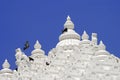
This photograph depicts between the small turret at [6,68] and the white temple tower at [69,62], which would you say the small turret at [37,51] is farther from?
the small turret at [6,68]

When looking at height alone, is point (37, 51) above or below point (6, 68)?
above

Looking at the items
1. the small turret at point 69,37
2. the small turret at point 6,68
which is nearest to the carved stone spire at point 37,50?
the small turret at point 69,37

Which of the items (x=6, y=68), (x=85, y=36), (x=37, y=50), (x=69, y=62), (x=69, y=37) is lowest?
(x=69, y=62)

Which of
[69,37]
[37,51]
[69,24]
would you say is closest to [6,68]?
[37,51]

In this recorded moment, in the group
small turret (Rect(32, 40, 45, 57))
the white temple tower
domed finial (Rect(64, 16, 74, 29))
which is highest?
domed finial (Rect(64, 16, 74, 29))

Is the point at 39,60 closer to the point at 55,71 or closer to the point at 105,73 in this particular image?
the point at 55,71

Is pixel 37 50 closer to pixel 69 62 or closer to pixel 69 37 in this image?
pixel 69 37

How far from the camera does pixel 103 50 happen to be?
4309 centimetres

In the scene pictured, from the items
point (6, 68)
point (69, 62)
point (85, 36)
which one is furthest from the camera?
point (6, 68)

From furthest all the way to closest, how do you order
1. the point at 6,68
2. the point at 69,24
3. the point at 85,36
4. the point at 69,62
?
the point at 69,24 < the point at 6,68 < the point at 85,36 < the point at 69,62

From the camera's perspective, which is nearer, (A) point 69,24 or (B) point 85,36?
(B) point 85,36

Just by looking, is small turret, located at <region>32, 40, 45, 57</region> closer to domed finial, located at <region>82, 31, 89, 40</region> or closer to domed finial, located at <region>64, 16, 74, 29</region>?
domed finial, located at <region>64, 16, 74, 29</region>

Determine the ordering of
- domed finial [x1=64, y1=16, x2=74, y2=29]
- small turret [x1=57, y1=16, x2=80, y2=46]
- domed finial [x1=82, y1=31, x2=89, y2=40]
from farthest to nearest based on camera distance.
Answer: domed finial [x1=64, y1=16, x2=74, y2=29] < small turret [x1=57, y1=16, x2=80, y2=46] < domed finial [x1=82, y1=31, x2=89, y2=40]

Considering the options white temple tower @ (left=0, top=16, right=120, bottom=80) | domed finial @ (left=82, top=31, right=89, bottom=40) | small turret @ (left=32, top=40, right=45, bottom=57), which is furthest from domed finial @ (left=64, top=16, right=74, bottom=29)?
domed finial @ (left=82, top=31, right=89, bottom=40)
